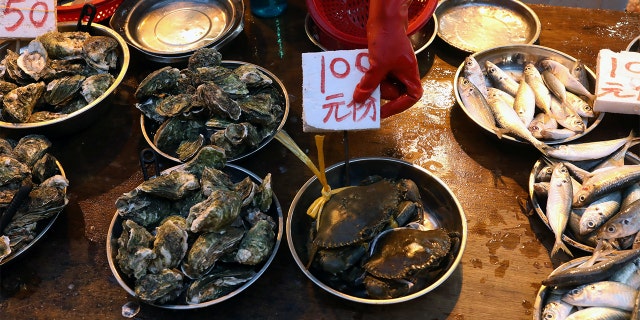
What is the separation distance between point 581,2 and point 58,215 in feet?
13.0

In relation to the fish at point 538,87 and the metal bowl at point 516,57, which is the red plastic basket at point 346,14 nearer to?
the metal bowl at point 516,57

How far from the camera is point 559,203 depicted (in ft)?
6.14

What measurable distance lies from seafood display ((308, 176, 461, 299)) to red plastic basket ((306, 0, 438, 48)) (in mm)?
976

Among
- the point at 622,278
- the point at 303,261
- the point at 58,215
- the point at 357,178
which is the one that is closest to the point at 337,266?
the point at 303,261

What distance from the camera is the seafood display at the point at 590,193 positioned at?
177cm

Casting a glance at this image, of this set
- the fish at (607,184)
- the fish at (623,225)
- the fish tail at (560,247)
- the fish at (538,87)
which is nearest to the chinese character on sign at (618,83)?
the fish at (538,87)

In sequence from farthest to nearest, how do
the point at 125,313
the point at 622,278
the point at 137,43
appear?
the point at 137,43 < the point at 125,313 < the point at 622,278

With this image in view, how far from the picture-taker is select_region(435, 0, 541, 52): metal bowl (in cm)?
269

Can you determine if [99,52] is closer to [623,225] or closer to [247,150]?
[247,150]

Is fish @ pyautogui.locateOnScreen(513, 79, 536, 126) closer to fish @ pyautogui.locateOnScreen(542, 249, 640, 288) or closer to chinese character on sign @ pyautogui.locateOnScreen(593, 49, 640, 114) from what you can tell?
chinese character on sign @ pyautogui.locateOnScreen(593, 49, 640, 114)

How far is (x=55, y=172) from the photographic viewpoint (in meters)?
2.09

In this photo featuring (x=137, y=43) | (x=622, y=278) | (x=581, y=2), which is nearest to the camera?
(x=622, y=278)

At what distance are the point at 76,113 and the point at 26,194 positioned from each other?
1.49 feet

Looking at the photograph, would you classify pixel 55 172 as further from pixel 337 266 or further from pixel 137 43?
pixel 337 266
